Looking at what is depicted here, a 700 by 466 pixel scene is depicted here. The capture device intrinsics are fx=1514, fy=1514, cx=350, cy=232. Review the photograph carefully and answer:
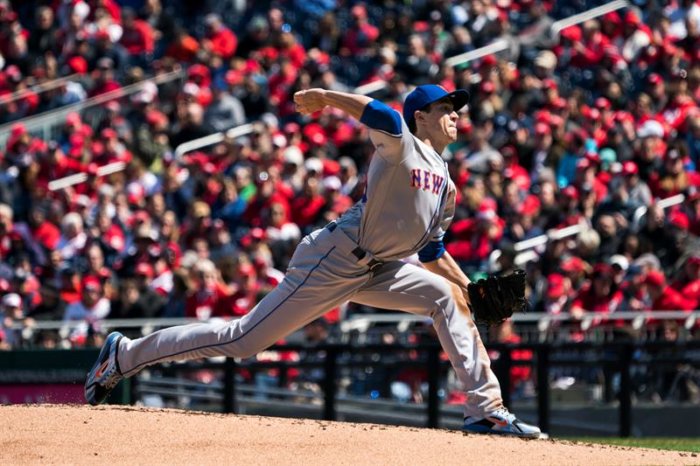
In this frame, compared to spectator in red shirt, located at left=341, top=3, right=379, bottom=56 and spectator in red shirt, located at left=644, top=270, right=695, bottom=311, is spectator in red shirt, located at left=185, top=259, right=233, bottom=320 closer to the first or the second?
Result: spectator in red shirt, located at left=644, top=270, right=695, bottom=311

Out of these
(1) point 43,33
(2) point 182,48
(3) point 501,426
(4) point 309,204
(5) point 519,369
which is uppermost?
(1) point 43,33

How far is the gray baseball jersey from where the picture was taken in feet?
25.0

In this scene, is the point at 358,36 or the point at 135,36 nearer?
the point at 358,36

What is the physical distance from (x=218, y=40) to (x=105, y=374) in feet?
35.8

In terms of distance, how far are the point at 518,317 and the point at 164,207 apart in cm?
442

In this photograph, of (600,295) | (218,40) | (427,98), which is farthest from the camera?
(218,40)

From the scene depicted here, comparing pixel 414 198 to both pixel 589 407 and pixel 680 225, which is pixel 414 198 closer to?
pixel 589 407

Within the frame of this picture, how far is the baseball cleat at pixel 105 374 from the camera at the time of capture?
8320 millimetres

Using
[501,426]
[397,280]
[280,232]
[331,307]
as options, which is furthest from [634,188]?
[331,307]

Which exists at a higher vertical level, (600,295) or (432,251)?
(432,251)

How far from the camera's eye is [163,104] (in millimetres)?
18188

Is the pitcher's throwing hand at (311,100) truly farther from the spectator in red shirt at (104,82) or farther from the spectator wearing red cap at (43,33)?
the spectator wearing red cap at (43,33)

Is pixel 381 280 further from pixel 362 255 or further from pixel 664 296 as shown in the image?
pixel 664 296

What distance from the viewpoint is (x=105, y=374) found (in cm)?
839
